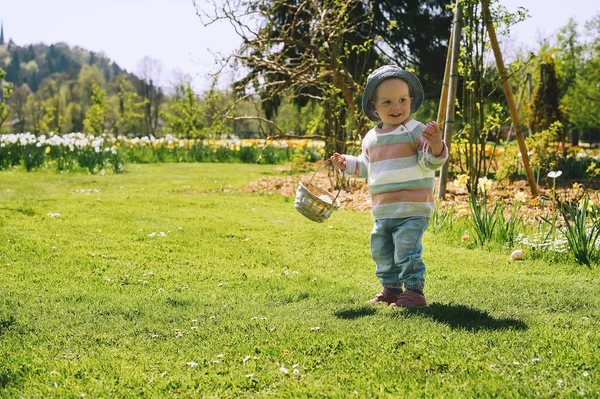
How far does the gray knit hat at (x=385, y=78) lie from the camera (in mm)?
3527

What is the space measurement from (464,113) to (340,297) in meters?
4.64

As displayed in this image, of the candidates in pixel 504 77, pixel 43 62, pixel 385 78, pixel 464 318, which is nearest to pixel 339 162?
pixel 385 78

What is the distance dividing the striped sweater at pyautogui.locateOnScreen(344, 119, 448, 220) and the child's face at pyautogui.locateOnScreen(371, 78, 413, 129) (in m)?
0.07

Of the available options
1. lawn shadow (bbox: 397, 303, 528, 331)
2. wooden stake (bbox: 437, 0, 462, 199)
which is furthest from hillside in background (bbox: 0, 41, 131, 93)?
lawn shadow (bbox: 397, 303, 528, 331)

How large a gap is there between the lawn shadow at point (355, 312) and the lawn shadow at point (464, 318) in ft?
0.66

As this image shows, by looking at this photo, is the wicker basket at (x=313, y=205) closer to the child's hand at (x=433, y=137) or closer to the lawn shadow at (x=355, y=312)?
the lawn shadow at (x=355, y=312)

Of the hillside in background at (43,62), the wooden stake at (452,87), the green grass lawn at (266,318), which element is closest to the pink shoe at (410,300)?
the green grass lawn at (266,318)

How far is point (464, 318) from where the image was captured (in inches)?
131

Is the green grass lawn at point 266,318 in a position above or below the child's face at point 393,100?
below

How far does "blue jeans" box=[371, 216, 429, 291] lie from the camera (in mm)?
3514

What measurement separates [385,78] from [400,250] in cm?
105

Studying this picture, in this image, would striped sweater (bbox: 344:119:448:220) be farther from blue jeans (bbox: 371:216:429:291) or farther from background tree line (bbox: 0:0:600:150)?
background tree line (bbox: 0:0:600:150)

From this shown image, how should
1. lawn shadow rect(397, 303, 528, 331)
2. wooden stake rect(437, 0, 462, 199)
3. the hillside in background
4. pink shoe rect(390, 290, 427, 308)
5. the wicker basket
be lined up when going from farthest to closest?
1. the hillside in background
2. wooden stake rect(437, 0, 462, 199)
3. the wicker basket
4. pink shoe rect(390, 290, 427, 308)
5. lawn shadow rect(397, 303, 528, 331)

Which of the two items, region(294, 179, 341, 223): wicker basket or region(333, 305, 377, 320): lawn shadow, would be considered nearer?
region(333, 305, 377, 320): lawn shadow
